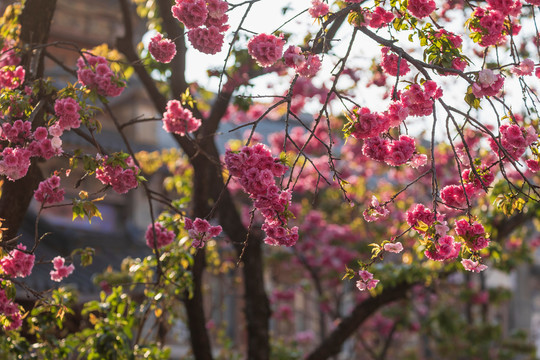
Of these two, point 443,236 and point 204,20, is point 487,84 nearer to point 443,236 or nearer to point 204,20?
point 443,236

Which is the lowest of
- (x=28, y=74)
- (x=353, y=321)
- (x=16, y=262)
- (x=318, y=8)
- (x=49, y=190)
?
(x=16, y=262)

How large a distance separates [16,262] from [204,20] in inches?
81.3

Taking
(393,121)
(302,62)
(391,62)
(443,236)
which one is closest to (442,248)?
(443,236)

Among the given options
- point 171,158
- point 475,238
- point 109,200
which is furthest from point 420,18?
point 109,200

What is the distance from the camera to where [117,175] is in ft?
15.8

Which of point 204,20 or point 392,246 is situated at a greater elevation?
point 204,20

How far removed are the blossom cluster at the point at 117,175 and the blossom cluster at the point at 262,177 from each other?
99 centimetres

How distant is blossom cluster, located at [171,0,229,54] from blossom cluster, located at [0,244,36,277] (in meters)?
1.83

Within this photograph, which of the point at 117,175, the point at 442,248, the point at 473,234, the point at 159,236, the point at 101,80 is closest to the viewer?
the point at 442,248

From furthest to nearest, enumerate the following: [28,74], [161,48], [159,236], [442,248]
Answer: [159,236]
[28,74]
[161,48]
[442,248]

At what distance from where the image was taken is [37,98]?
17.9 feet

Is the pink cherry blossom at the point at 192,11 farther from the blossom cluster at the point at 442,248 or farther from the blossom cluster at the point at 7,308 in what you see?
the blossom cluster at the point at 7,308

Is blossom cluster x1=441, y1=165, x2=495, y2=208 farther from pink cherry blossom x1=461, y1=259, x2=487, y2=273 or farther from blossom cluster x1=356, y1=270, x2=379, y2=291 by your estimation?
blossom cluster x1=356, y1=270, x2=379, y2=291

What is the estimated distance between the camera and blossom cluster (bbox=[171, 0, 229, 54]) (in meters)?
4.44
